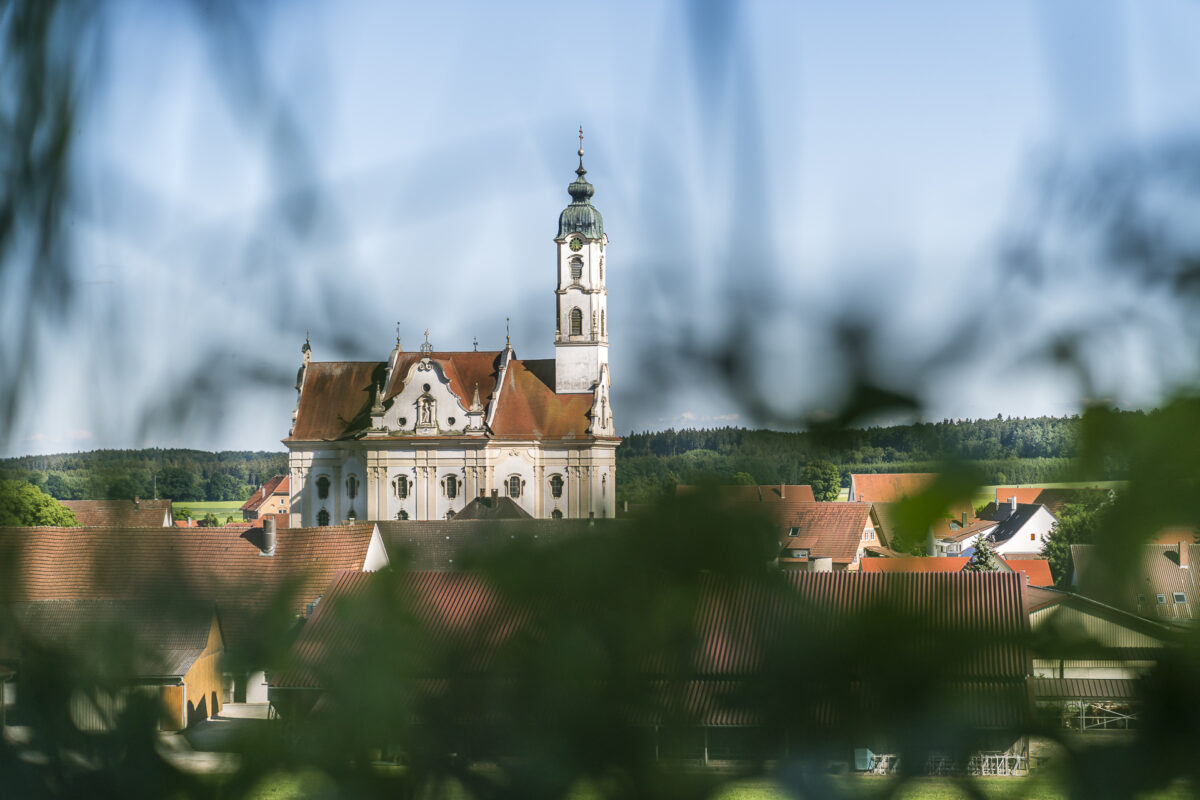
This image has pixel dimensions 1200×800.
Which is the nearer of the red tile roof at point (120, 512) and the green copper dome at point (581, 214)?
the green copper dome at point (581, 214)

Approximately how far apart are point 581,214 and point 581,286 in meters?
0.08

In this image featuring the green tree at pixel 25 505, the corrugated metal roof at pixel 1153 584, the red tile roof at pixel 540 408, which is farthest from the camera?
the red tile roof at pixel 540 408

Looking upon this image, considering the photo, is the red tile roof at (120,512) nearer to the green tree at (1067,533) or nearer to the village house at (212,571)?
the village house at (212,571)

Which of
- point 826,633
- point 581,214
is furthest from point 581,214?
point 826,633

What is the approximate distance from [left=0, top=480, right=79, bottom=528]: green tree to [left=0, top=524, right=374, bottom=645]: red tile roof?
0.20ft

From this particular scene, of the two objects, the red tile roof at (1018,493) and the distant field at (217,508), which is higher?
the distant field at (217,508)

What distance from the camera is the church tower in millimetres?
1072

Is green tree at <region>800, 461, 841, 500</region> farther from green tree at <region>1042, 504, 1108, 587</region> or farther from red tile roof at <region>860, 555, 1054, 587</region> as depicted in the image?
green tree at <region>1042, 504, 1108, 587</region>

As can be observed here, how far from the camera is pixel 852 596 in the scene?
3.21ft

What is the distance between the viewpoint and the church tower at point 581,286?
1.07 m

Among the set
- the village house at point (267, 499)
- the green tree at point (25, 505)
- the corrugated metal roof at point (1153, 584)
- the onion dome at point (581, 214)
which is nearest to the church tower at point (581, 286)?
the onion dome at point (581, 214)

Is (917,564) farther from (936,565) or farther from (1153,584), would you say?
(1153,584)

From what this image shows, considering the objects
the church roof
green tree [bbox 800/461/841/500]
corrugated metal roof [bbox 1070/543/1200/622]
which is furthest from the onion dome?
corrugated metal roof [bbox 1070/543/1200/622]

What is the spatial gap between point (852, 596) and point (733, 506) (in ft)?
0.41
